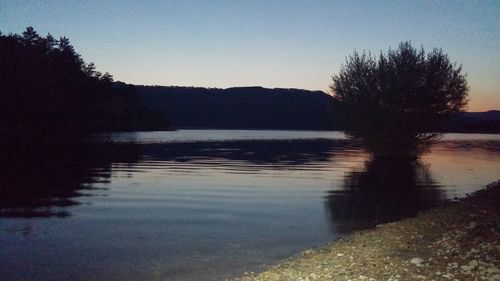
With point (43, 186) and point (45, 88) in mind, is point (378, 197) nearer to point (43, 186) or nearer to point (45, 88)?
point (43, 186)

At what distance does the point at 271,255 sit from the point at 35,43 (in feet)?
403

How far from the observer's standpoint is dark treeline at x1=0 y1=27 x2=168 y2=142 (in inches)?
3610

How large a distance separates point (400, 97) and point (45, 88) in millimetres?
79660

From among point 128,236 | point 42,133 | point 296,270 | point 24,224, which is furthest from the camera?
point 42,133

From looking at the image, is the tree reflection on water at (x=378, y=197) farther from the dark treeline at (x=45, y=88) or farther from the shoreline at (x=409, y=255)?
the dark treeline at (x=45, y=88)

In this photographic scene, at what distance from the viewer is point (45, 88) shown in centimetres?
9744

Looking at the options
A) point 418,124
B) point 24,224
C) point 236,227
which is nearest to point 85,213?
point 24,224

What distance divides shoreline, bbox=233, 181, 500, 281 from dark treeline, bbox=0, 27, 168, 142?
93671 mm

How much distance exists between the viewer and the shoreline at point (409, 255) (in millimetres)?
9906

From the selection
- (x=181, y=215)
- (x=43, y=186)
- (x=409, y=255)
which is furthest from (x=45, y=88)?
(x=409, y=255)

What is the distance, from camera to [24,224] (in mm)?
17234

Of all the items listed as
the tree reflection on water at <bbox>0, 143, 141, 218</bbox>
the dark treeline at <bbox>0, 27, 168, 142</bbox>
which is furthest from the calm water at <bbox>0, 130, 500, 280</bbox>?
the dark treeline at <bbox>0, 27, 168, 142</bbox>

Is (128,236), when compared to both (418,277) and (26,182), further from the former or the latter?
(26,182)

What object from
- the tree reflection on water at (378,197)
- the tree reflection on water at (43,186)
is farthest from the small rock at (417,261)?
the tree reflection on water at (43,186)
